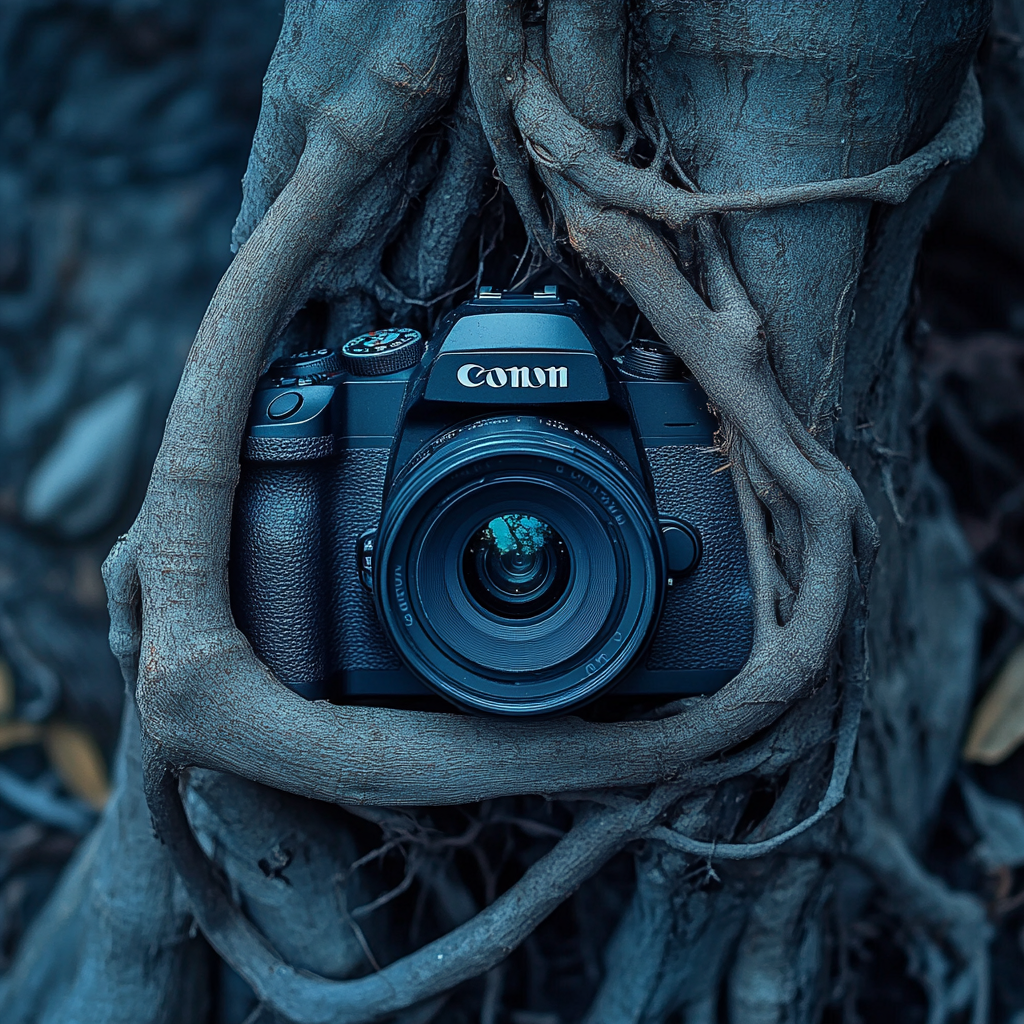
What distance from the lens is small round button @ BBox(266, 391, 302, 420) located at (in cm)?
46

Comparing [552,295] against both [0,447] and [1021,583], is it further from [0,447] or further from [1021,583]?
[0,447]

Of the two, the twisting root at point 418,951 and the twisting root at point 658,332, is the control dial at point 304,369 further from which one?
the twisting root at point 418,951

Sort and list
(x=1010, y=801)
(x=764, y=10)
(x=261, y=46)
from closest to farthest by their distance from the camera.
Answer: (x=764, y=10) → (x=1010, y=801) → (x=261, y=46)

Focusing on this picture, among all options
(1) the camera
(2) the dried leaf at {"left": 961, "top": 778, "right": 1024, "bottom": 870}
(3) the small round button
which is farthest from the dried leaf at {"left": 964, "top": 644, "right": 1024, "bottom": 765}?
(3) the small round button

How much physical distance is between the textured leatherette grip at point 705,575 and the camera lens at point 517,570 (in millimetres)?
65

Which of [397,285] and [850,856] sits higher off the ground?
[397,285]

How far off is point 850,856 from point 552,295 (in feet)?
1.57

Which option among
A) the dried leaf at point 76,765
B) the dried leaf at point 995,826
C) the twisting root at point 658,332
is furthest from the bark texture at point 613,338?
the dried leaf at point 76,765

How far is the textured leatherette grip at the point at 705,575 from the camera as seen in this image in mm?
476

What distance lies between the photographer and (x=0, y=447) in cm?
105

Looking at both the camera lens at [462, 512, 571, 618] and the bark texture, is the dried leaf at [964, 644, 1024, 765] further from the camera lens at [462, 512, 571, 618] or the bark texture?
the camera lens at [462, 512, 571, 618]

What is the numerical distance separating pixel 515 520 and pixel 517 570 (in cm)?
3

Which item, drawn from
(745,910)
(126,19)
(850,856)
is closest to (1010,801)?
(850,856)

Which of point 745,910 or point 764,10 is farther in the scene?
point 745,910
